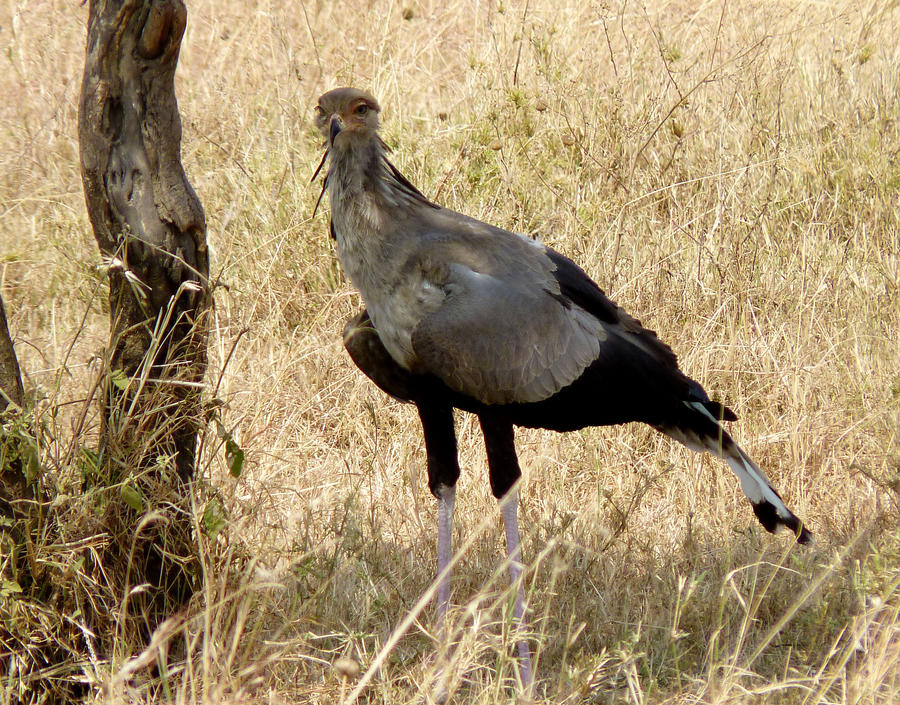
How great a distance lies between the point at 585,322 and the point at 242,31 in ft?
16.4

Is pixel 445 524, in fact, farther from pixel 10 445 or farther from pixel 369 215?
pixel 10 445

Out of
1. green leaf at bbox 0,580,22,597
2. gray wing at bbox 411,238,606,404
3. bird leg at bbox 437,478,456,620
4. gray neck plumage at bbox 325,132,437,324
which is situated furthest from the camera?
bird leg at bbox 437,478,456,620

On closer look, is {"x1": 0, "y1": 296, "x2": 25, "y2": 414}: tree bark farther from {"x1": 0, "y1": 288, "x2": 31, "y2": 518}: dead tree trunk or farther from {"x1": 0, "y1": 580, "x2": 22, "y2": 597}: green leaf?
{"x1": 0, "y1": 580, "x2": 22, "y2": 597}: green leaf

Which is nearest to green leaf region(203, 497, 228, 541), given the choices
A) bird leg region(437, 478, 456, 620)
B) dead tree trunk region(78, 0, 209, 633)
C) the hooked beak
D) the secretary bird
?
dead tree trunk region(78, 0, 209, 633)

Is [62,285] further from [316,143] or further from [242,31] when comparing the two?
[242,31]

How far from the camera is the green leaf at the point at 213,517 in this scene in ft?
10.5

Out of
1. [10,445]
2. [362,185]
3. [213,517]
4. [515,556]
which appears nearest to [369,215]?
[362,185]

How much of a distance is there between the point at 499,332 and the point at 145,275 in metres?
1.15

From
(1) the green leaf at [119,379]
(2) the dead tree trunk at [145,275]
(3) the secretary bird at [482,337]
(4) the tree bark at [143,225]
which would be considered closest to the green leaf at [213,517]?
(2) the dead tree trunk at [145,275]

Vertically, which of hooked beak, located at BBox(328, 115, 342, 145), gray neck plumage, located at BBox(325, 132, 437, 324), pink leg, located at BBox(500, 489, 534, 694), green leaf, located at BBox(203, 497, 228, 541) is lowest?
pink leg, located at BBox(500, 489, 534, 694)

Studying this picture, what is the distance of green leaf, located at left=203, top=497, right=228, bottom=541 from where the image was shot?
10.5 ft

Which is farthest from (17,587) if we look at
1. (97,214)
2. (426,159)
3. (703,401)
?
(426,159)

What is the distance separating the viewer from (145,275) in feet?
10.4

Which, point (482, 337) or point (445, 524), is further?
point (445, 524)
